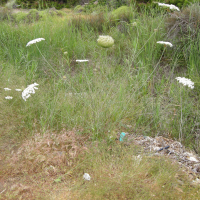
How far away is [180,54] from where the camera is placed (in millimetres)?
3967

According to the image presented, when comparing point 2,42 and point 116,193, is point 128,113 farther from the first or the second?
point 2,42

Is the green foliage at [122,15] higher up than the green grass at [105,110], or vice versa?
the green foliage at [122,15]

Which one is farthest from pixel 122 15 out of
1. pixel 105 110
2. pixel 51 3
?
pixel 51 3

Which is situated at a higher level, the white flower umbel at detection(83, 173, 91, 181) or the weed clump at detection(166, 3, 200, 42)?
the weed clump at detection(166, 3, 200, 42)

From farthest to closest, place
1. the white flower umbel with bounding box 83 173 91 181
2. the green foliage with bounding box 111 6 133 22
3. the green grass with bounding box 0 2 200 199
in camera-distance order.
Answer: the green foliage with bounding box 111 6 133 22 < the white flower umbel with bounding box 83 173 91 181 < the green grass with bounding box 0 2 200 199

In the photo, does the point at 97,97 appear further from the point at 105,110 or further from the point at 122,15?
the point at 122,15

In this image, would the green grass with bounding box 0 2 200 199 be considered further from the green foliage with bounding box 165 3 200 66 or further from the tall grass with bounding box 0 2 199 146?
the green foliage with bounding box 165 3 200 66

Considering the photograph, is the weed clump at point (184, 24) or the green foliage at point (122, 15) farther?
the green foliage at point (122, 15)

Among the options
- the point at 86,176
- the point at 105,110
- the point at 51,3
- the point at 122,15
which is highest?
the point at 122,15

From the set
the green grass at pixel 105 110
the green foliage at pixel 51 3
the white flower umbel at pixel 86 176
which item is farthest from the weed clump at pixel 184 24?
the green foliage at pixel 51 3

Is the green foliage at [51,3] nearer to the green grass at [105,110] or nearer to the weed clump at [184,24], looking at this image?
the green grass at [105,110]

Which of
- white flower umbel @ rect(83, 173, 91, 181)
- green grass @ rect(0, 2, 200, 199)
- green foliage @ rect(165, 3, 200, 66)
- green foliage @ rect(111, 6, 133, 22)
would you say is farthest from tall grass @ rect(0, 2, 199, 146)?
green foliage @ rect(111, 6, 133, 22)

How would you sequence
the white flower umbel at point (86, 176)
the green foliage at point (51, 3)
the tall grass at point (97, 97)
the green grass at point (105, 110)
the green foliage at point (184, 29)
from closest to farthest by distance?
the green grass at point (105, 110)
the white flower umbel at point (86, 176)
the tall grass at point (97, 97)
the green foliage at point (184, 29)
the green foliage at point (51, 3)

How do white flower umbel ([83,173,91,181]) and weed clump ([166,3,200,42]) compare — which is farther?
weed clump ([166,3,200,42])
